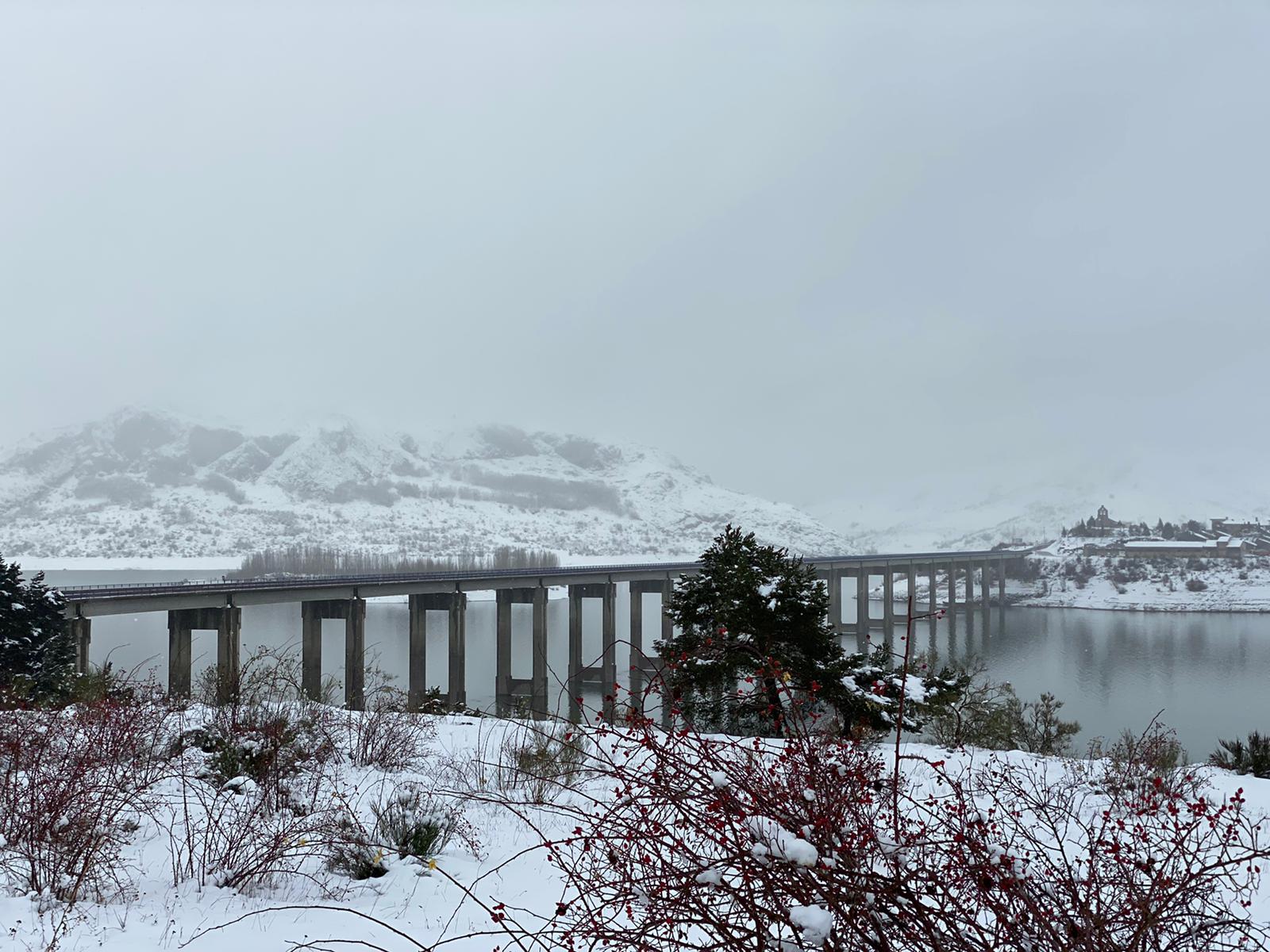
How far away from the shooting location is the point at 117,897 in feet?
16.8

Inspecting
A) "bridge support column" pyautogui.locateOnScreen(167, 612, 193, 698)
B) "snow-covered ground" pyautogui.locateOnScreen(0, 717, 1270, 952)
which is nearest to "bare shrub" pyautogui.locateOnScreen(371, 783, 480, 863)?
"snow-covered ground" pyautogui.locateOnScreen(0, 717, 1270, 952)

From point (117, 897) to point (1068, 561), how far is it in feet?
487

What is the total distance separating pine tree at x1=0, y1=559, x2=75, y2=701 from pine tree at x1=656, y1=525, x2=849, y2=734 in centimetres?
1463

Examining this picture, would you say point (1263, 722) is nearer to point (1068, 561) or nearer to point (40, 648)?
point (40, 648)

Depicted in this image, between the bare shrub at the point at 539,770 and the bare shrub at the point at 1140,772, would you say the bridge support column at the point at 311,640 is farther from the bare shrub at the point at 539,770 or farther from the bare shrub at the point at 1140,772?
the bare shrub at the point at 1140,772

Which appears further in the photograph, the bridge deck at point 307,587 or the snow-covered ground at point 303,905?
the bridge deck at point 307,587

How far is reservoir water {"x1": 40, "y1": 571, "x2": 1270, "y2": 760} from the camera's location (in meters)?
43.6

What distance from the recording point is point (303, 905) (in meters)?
4.50

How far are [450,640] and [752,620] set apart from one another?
29.9 meters

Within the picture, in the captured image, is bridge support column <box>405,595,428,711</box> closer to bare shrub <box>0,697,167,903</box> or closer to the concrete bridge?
the concrete bridge

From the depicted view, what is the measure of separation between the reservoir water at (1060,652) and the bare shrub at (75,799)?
1967 cm

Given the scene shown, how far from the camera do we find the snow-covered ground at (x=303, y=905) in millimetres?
4492

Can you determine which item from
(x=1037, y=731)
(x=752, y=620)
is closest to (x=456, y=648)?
(x=752, y=620)

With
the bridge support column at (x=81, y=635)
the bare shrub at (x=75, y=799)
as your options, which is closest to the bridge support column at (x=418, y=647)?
the bridge support column at (x=81, y=635)
